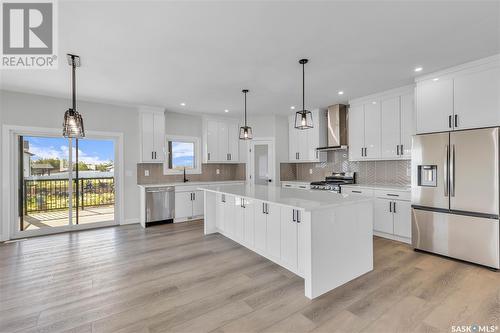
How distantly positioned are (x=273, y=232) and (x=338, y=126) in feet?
10.4

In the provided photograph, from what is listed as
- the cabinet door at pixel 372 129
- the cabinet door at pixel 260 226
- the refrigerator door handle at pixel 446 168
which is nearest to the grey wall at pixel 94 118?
the cabinet door at pixel 260 226

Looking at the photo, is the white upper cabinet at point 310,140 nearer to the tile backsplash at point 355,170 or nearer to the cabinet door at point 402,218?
the tile backsplash at point 355,170

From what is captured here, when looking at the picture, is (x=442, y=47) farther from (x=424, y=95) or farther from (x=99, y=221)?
(x=99, y=221)

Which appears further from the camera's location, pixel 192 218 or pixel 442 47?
pixel 192 218

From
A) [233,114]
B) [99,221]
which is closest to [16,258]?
[99,221]

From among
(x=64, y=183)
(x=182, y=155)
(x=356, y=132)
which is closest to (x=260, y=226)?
(x=356, y=132)

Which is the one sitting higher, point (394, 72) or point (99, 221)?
point (394, 72)

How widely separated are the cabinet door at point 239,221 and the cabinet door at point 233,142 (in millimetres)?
2898

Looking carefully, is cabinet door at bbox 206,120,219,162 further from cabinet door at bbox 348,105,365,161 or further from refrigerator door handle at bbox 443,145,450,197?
refrigerator door handle at bbox 443,145,450,197

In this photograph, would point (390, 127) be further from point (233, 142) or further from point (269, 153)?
point (233, 142)

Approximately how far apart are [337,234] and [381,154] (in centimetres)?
264

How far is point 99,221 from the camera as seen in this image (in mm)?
5078

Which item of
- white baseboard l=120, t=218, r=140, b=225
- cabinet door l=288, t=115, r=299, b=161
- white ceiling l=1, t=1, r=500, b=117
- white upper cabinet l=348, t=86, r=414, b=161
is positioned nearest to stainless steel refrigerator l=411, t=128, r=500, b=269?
white upper cabinet l=348, t=86, r=414, b=161

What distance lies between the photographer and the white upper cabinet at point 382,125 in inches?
162
